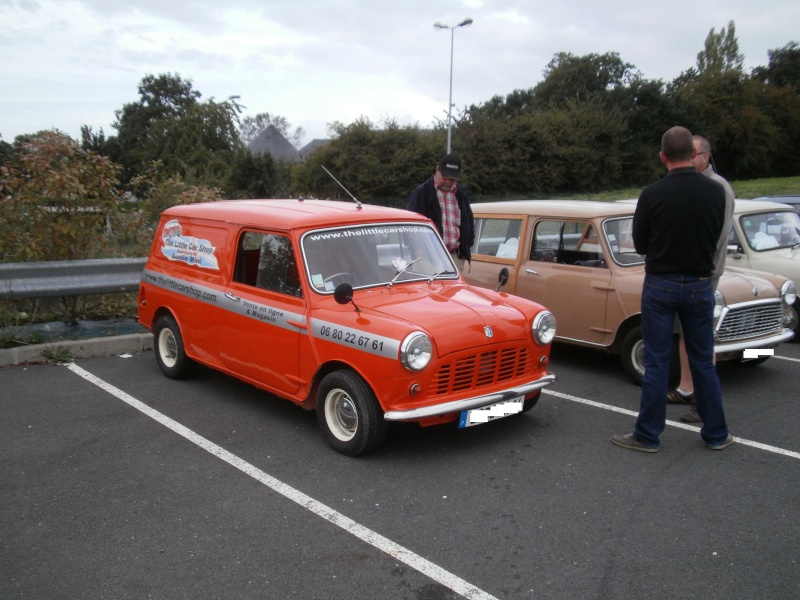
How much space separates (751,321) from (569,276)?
1.68 meters

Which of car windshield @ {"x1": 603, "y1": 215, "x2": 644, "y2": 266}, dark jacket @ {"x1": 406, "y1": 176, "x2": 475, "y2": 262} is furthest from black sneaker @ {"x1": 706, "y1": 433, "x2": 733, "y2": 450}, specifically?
dark jacket @ {"x1": 406, "y1": 176, "x2": 475, "y2": 262}

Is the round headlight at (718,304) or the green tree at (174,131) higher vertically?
the green tree at (174,131)

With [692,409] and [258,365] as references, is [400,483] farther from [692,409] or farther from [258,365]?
[692,409]

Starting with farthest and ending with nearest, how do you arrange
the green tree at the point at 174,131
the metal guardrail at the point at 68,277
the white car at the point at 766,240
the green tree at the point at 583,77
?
the green tree at the point at 583,77 → the green tree at the point at 174,131 → the white car at the point at 766,240 → the metal guardrail at the point at 68,277

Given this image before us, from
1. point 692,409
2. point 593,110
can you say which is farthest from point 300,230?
point 593,110

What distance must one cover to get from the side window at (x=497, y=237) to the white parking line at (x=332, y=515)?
3.96 m

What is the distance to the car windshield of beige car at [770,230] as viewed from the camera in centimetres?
830

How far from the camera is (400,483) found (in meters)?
4.32

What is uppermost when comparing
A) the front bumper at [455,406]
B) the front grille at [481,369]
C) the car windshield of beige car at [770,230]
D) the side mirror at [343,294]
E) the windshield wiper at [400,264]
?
the car windshield of beige car at [770,230]

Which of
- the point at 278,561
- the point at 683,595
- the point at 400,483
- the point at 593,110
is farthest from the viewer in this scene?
the point at 593,110

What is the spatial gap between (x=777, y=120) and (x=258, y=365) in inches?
2631

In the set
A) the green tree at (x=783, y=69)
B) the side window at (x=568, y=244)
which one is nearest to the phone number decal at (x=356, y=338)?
the side window at (x=568, y=244)

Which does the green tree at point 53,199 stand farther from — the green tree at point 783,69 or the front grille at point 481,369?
the green tree at point 783,69

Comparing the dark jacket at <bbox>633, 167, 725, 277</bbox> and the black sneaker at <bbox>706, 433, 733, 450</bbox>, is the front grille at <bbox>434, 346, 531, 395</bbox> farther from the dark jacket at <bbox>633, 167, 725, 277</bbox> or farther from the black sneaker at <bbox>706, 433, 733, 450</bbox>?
the black sneaker at <bbox>706, 433, 733, 450</bbox>
